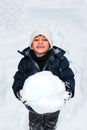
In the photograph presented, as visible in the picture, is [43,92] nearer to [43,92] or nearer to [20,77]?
[43,92]

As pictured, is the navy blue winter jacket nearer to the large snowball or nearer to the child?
the child

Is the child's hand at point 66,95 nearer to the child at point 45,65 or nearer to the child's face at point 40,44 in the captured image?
the child at point 45,65

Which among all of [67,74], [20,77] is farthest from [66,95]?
[20,77]

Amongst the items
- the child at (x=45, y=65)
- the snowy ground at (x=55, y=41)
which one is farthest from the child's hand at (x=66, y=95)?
the snowy ground at (x=55, y=41)

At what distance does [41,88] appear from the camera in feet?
9.54

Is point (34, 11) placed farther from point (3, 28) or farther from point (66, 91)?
point (66, 91)

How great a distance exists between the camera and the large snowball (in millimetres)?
2902

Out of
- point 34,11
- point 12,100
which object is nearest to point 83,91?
point 12,100

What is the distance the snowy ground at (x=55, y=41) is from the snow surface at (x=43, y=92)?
40.5 inches

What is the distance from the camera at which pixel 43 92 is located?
290cm

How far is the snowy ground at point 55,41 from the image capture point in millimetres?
4059

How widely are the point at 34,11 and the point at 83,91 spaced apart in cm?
304

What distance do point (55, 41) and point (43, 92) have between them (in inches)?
111

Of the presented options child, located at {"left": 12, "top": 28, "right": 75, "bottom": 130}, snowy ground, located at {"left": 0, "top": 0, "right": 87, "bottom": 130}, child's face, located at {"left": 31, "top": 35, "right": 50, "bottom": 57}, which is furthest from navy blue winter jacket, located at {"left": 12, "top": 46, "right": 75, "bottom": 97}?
snowy ground, located at {"left": 0, "top": 0, "right": 87, "bottom": 130}
